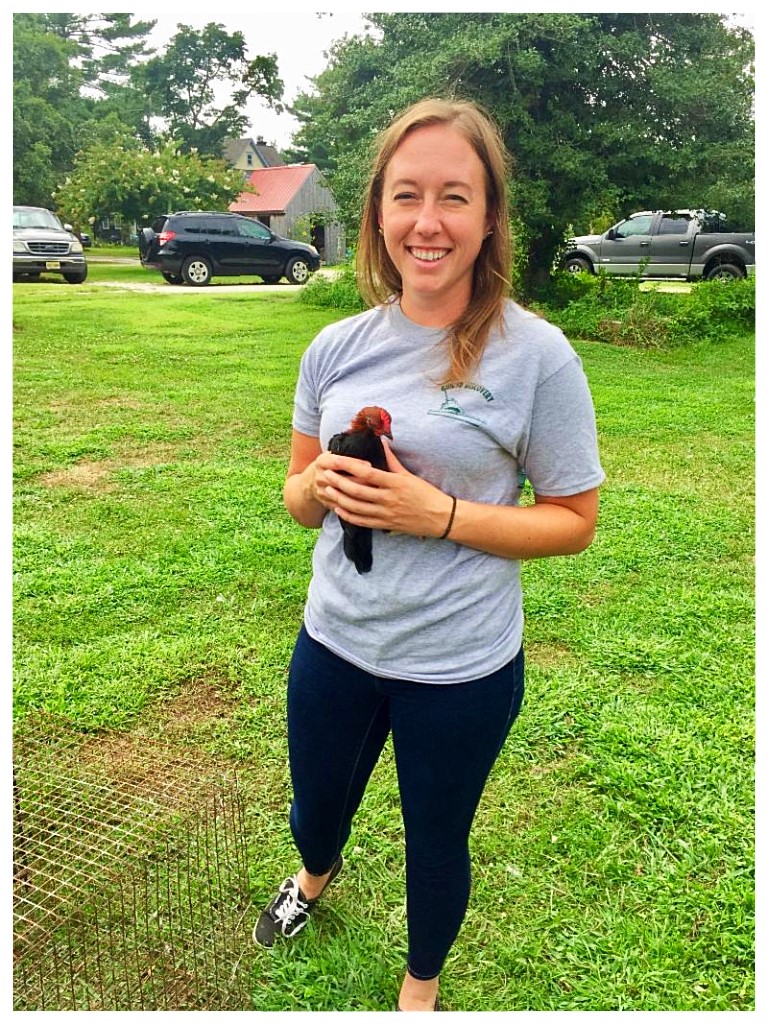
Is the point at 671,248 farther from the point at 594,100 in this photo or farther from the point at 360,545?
the point at 360,545

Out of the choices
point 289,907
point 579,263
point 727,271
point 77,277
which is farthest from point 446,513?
point 77,277

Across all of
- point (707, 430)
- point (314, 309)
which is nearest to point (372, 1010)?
point (707, 430)

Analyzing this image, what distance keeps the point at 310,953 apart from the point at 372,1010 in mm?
196

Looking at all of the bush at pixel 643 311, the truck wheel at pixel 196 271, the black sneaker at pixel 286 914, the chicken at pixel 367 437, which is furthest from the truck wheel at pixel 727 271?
the chicken at pixel 367 437

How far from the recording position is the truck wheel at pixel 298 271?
15.0m

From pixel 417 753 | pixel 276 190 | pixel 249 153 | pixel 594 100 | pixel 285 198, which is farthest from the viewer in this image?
pixel 249 153

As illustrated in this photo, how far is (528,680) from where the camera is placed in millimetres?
2877

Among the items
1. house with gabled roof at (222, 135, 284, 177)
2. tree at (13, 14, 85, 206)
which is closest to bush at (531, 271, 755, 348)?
tree at (13, 14, 85, 206)

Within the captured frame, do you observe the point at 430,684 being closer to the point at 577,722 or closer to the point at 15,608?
the point at 577,722

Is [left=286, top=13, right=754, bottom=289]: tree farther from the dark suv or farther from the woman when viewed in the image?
the woman

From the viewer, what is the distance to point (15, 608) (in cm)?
325

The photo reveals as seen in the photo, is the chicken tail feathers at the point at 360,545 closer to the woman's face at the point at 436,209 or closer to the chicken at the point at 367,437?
the chicken at the point at 367,437

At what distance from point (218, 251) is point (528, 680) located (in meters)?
13.0

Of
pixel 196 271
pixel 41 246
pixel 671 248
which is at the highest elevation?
pixel 671 248
